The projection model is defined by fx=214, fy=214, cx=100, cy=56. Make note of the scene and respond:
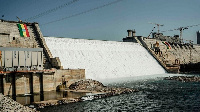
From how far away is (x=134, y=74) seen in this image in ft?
159

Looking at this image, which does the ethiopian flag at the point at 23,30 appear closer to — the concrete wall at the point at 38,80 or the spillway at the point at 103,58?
the spillway at the point at 103,58

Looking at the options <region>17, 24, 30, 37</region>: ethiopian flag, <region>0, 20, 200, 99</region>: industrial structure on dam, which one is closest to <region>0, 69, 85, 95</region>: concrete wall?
<region>0, 20, 200, 99</region>: industrial structure on dam

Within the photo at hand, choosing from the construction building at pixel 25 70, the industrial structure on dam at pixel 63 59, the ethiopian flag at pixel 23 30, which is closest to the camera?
the construction building at pixel 25 70

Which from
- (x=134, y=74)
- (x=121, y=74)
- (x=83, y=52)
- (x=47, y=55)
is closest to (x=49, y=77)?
(x=47, y=55)

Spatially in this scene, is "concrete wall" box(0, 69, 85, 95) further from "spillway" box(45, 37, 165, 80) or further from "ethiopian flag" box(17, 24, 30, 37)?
"ethiopian flag" box(17, 24, 30, 37)

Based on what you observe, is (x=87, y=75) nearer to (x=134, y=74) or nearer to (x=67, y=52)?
(x=67, y=52)

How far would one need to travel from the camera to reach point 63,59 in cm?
3878

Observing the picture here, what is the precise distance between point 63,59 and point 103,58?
430 inches

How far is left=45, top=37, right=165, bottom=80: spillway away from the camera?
40031mm

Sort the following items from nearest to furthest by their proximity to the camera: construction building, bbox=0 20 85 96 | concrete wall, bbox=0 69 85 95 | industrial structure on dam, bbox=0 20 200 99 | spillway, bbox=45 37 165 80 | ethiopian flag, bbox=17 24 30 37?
concrete wall, bbox=0 69 85 95, construction building, bbox=0 20 85 96, industrial structure on dam, bbox=0 20 200 99, ethiopian flag, bbox=17 24 30 37, spillway, bbox=45 37 165 80

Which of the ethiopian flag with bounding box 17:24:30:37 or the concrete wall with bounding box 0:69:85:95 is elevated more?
the ethiopian flag with bounding box 17:24:30:37

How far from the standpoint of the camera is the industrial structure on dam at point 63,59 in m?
26.2

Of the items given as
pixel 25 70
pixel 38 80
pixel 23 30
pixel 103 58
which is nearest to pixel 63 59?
pixel 23 30

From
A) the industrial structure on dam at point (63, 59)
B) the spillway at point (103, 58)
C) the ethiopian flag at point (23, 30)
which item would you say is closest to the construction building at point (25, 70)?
the industrial structure on dam at point (63, 59)
